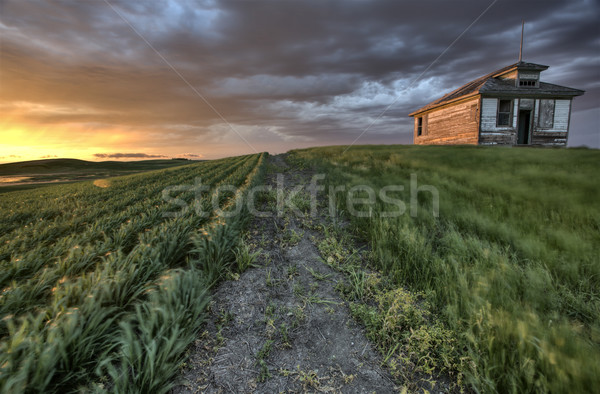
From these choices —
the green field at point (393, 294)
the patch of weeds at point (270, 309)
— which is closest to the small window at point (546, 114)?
the green field at point (393, 294)

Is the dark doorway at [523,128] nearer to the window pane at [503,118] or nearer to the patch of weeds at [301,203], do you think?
the window pane at [503,118]

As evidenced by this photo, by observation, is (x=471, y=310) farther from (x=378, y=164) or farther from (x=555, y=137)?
(x=555, y=137)

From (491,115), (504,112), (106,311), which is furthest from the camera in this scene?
(504,112)

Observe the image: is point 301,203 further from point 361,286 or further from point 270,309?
point 270,309

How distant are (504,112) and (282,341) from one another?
23.5 meters

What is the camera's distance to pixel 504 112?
17.5m

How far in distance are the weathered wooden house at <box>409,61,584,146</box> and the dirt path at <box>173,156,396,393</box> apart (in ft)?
67.2

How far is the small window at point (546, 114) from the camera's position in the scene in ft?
Answer: 58.1

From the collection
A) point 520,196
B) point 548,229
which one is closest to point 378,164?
point 520,196

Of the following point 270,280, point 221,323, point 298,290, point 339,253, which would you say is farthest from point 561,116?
point 221,323

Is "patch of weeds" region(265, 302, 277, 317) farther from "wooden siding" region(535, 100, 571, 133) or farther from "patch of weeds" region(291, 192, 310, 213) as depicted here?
"wooden siding" region(535, 100, 571, 133)

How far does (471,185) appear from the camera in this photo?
6.04 m

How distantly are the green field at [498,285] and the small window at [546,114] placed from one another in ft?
59.0

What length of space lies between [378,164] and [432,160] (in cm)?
231
